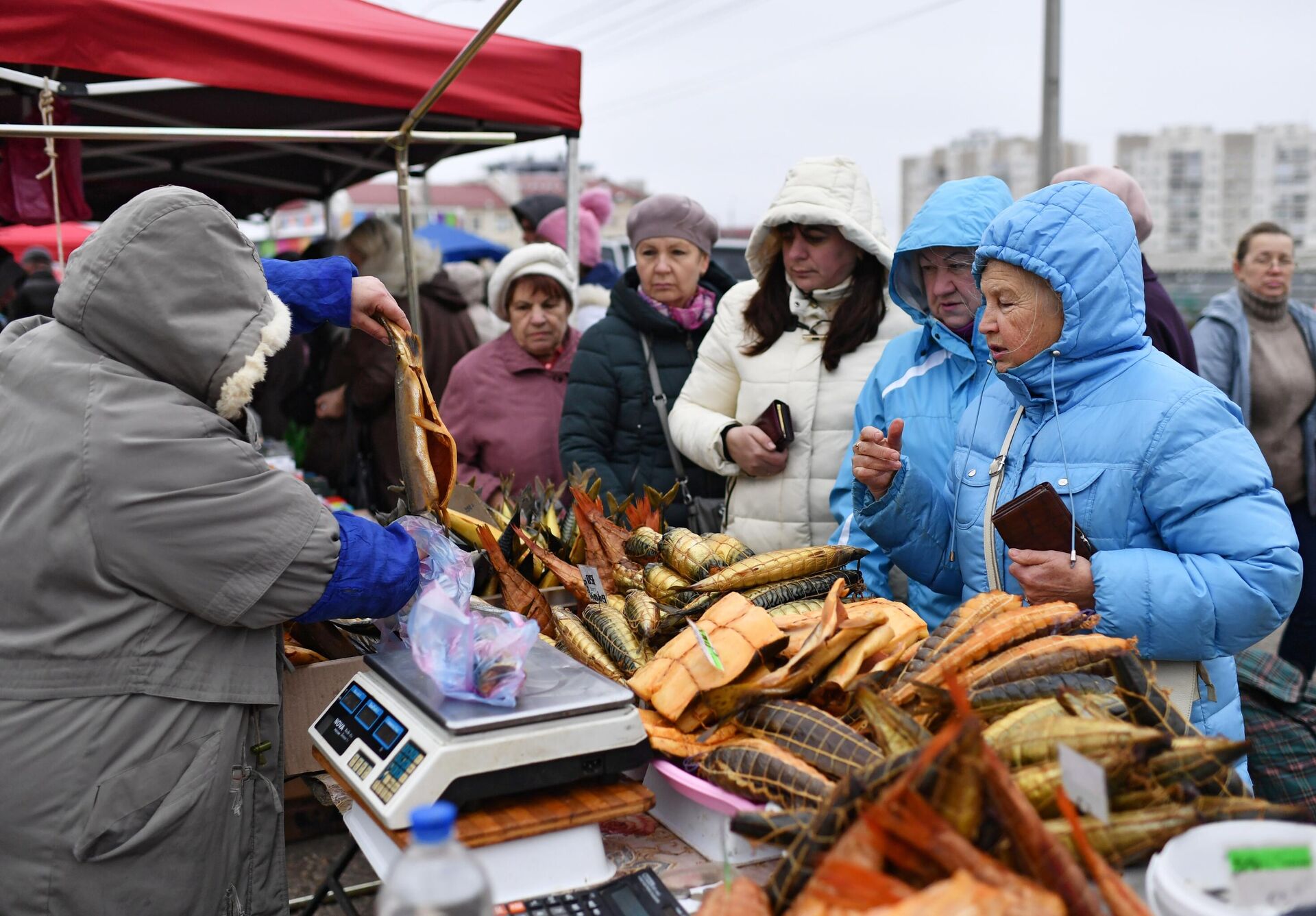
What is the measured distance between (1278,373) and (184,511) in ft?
16.0

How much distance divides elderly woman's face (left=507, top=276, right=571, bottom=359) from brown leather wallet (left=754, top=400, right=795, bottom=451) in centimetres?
143

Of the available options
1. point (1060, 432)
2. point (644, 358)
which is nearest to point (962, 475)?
point (1060, 432)

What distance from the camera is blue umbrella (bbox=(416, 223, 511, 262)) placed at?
9906 mm

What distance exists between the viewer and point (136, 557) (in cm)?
174

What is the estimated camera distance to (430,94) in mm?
2834

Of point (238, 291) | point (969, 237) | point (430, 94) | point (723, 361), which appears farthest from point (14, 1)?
point (969, 237)

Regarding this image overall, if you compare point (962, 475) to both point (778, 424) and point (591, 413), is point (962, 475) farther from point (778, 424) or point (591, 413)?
point (591, 413)

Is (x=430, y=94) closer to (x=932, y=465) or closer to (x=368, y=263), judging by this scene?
(x=932, y=465)

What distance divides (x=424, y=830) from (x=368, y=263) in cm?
473

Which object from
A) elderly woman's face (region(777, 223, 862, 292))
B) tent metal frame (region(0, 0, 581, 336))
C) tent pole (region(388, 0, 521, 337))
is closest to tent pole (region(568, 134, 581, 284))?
tent metal frame (region(0, 0, 581, 336))

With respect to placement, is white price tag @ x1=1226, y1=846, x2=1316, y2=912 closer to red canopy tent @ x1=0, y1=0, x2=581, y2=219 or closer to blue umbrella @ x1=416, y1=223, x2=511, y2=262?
red canopy tent @ x1=0, y1=0, x2=581, y2=219

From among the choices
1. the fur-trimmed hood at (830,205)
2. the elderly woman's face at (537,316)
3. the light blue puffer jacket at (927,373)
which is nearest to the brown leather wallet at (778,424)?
the light blue puffer jacket at (927,373)

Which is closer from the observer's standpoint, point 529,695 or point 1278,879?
point 1278,879

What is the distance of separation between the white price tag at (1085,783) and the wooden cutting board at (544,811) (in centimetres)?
67
